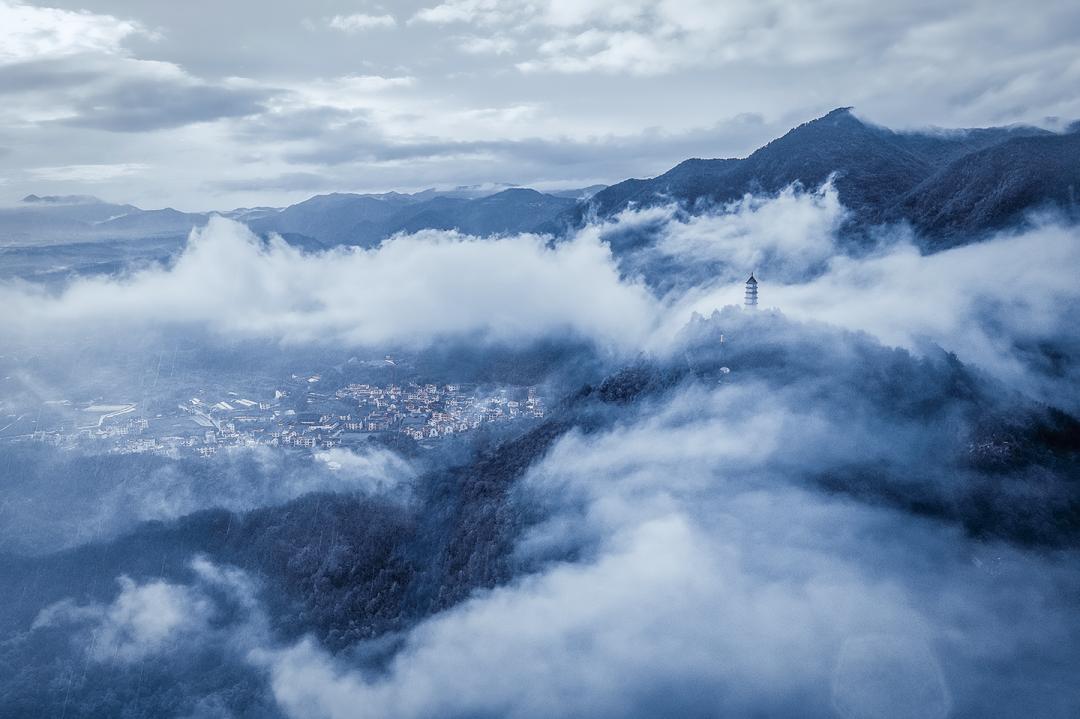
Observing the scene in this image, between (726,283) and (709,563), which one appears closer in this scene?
(709,563)

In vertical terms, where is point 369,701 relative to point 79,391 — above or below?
below

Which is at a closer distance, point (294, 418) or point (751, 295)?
point (751, 295)

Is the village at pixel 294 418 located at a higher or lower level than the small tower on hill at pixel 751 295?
lower

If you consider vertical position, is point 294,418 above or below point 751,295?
below

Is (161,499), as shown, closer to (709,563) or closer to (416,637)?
(416,637)

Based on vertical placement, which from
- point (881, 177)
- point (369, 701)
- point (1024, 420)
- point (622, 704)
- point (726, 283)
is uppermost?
point (881, 177)

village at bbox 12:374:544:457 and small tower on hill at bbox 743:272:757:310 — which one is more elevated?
small tower on hill at bbox 743:272:757:310

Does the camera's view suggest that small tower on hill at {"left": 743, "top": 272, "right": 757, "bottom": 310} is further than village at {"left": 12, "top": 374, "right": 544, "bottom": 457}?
No

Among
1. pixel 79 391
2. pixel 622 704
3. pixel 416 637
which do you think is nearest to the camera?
pixel 622 704

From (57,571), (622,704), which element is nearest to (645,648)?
(622,704)

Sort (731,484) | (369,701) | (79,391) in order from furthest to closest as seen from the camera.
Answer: (79,391) < (731,484) < (369,701)

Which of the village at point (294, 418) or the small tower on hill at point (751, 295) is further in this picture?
the village at point (294, 418)
